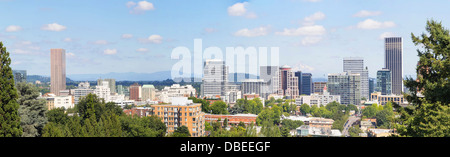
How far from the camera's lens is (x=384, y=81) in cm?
4662

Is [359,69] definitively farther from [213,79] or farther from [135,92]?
[135,92]

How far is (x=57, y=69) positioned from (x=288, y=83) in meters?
27.5

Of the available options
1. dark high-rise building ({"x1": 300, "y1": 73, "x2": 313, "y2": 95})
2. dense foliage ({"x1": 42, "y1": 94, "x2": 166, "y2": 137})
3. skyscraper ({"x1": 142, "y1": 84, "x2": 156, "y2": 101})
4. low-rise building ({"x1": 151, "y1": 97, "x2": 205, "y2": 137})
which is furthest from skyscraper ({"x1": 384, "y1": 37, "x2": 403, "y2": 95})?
Answer: dense foliage ({"x1": 42, "y1": 94, "x2": 166, "y2": 137})

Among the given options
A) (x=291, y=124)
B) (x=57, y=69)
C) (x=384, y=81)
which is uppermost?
(x=57, y=69)

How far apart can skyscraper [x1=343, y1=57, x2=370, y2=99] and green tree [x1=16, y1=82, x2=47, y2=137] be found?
45288mm

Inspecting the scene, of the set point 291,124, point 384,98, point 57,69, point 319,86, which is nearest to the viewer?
point 291,124

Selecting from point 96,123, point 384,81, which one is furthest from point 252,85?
point 96,123

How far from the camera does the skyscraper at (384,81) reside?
46406 mm

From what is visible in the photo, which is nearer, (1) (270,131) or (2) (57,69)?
(1) (270,131)

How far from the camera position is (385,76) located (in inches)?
1832

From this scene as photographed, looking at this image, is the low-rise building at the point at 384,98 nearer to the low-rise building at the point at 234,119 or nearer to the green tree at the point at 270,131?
the low-rise building at the point at 234,119

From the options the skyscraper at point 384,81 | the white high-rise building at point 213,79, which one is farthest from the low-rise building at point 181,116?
the skyscraper at point 384,81

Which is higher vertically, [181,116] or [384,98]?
[181,116]
